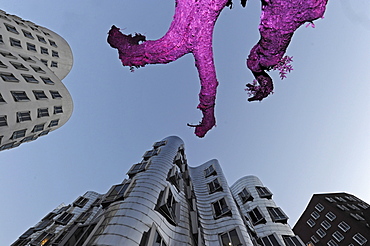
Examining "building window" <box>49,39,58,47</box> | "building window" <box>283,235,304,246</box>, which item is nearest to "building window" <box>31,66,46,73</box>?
"building window" <box>49,39,58,47</box>

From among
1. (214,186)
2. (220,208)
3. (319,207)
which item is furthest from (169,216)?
(319,207)

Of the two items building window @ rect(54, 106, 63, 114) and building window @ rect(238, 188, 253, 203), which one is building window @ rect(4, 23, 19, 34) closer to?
building window @ rect(54, 106, 63, 114)

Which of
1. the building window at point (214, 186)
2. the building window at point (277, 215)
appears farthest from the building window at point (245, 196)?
the building window at point (214, 186)

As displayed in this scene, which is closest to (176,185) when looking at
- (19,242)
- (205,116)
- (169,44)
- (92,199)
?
(205,116)

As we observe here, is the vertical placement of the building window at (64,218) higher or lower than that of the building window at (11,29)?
lower

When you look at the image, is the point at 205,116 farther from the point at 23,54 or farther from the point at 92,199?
the point at 23,54

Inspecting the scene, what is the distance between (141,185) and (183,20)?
37.7 feet

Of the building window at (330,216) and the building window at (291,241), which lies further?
the building window at (330,216)

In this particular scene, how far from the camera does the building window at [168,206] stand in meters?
10.9

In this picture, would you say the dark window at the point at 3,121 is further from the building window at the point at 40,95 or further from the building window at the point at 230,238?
the building window at the point at 230,238

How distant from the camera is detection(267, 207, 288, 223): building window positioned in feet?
59.0

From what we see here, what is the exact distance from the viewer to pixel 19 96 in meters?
19.1

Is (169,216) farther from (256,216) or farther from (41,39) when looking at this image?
(41,39)

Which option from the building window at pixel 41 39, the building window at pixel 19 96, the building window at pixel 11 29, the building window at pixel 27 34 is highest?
the building window at pixel 41 39
